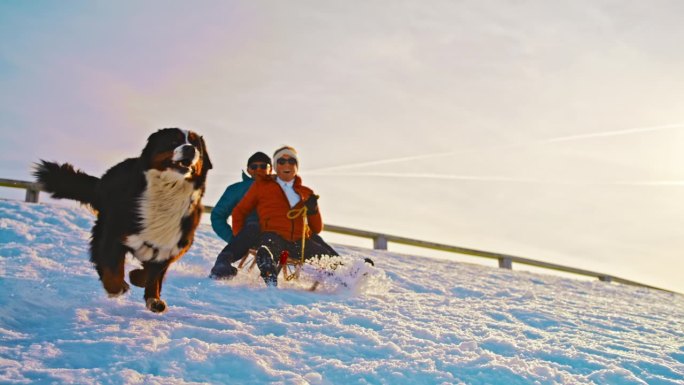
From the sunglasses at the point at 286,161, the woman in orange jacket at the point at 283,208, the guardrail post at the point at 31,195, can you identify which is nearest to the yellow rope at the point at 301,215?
the woman in orange jacket at the point at 283,208

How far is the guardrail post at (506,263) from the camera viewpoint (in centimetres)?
1272

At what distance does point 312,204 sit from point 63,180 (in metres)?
2.41

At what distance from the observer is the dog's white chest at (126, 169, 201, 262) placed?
172 inches

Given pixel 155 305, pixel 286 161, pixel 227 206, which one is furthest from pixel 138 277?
pixel 227 206

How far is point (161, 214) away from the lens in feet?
14.4

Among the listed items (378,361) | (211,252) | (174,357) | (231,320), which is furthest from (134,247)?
(211,252)

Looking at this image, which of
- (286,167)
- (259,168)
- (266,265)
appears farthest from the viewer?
(259,168)

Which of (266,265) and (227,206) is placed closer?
(266,265)

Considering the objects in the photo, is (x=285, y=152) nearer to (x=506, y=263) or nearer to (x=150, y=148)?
(x=150, y=148)

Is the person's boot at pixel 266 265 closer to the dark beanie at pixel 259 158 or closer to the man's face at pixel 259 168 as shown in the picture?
the man's face at pixel 259 168

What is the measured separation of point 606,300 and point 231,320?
6.30m

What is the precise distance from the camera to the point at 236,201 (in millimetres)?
7121

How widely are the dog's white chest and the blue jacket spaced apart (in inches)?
103

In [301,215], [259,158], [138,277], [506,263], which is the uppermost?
[259,158]
